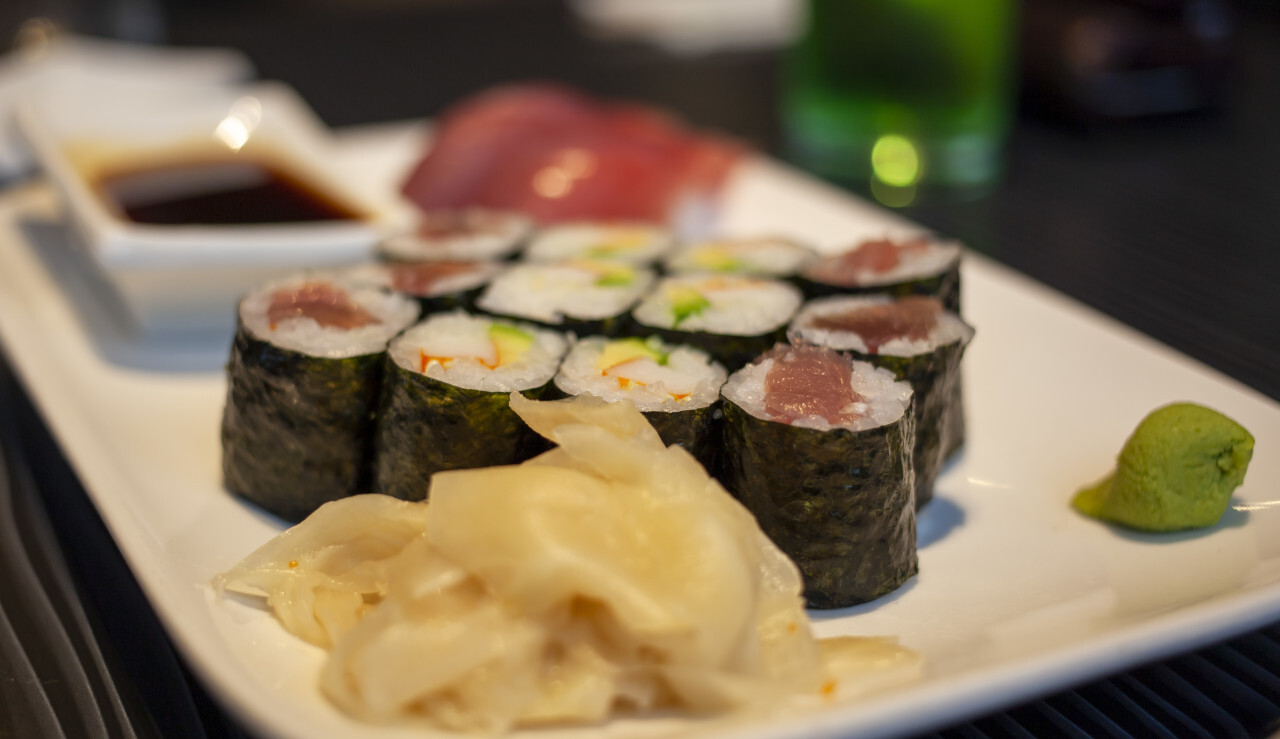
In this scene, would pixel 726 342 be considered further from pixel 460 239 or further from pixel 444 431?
pixel 460 239

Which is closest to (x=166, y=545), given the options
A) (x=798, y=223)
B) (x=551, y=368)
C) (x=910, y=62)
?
(x=551, y=368)

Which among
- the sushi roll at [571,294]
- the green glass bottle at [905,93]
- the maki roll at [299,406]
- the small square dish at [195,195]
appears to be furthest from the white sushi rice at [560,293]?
the green glass bottle at [905,93]

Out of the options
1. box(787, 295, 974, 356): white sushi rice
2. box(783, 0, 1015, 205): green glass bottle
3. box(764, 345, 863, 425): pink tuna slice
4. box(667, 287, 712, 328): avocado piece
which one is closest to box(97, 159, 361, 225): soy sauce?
box(667, 287, 712, 328): avocado piece

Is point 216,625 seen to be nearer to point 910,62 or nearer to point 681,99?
point 910,62

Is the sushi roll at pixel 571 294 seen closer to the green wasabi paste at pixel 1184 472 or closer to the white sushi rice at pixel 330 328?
the white sushi rice at pixel 330 328

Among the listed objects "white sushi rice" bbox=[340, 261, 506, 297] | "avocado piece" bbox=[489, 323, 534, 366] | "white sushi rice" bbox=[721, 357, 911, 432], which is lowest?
"avocado piece" bbox=[489, 323, 534, 366]

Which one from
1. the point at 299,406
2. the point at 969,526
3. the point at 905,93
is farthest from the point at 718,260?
the point at 905,93

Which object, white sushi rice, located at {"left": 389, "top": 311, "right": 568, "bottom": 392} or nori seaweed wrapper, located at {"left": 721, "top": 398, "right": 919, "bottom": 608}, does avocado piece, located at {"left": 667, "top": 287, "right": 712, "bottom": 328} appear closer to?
white sushi rice, located at {"left": 389, "top": 311, "right": 568, "bottom": 392}
